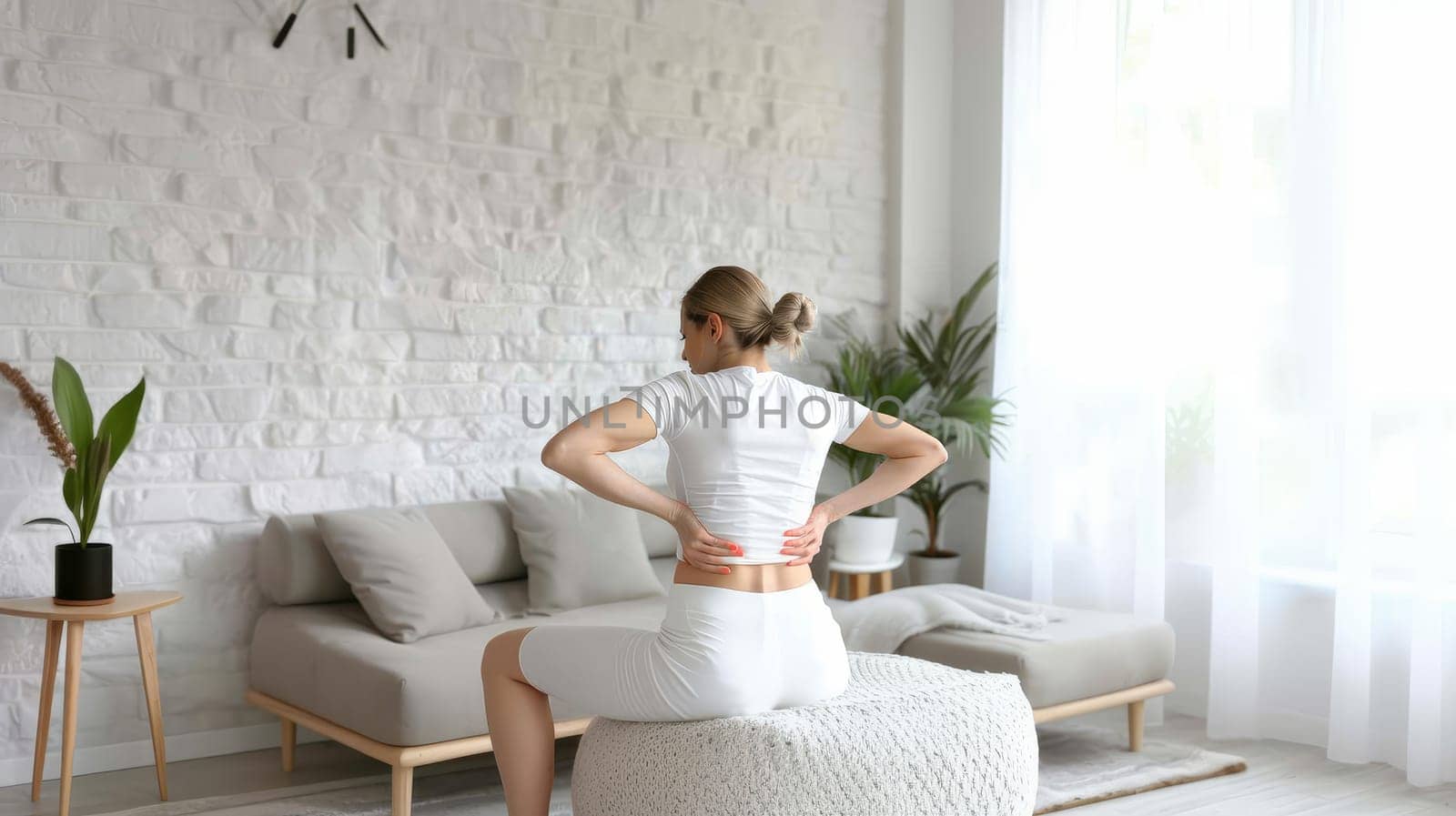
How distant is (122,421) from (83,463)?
0.45 feet

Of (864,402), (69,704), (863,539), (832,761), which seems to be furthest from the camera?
(864,402)

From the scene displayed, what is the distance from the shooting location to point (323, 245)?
12.9 feet

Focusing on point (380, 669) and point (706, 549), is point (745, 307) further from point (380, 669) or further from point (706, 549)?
point (380, 669)

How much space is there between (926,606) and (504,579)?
129 centimetres

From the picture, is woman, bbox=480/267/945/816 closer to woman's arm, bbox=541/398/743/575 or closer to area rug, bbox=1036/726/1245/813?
woman's arm, bbox=541/398/743/575

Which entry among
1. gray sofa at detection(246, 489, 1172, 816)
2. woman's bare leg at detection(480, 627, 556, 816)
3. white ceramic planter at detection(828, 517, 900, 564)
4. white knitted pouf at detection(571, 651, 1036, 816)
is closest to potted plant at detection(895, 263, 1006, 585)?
white ceramic planter at detection(828, 517, 900, 564)

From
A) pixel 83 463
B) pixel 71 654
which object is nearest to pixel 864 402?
pixel 83 463

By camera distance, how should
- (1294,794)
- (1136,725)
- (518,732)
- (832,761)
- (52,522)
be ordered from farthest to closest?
(1136,725) < (1294,794) < (52,522) < (518,732) < (832,761)

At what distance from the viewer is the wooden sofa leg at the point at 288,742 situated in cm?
359

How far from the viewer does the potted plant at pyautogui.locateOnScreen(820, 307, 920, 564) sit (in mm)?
4543

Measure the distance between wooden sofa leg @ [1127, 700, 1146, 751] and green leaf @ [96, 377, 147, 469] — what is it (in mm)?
2896

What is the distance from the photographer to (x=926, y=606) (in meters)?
3.77

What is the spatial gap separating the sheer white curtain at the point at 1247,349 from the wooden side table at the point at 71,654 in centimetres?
297

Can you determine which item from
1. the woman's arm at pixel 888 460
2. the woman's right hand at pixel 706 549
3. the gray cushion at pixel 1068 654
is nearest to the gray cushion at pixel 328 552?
the gray cushion at pixel 1068 654
